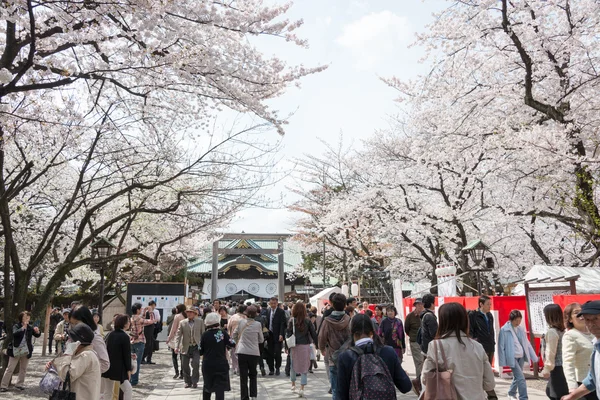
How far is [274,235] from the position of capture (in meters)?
40.3

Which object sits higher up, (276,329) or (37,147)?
(37,147)

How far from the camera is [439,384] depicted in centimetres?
346

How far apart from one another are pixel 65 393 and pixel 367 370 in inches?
109

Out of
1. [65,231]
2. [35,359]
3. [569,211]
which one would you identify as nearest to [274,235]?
[65,231]

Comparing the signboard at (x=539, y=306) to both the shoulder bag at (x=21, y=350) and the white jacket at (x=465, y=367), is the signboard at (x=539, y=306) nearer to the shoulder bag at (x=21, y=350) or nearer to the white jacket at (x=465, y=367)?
the white jacket at (x=465, y=367)

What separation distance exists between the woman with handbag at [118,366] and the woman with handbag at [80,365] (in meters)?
1.59

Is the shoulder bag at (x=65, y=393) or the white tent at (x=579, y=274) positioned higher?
the white tent at (x=579, y=274)

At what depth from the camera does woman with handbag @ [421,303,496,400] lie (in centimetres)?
347

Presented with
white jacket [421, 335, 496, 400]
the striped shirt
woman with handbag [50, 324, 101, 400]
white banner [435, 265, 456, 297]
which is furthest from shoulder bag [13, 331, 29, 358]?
white banner [435, 265, 456, 297]

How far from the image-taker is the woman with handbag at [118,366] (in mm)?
6172

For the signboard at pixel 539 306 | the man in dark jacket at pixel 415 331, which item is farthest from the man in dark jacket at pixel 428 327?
the signboard at pixel 539 306

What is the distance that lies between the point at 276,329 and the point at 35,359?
8.45m

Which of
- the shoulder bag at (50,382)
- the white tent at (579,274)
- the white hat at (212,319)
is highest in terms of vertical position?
the white tent at (579,274)

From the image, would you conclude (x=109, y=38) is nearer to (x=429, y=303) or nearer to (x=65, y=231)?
(x=429, y=303)
